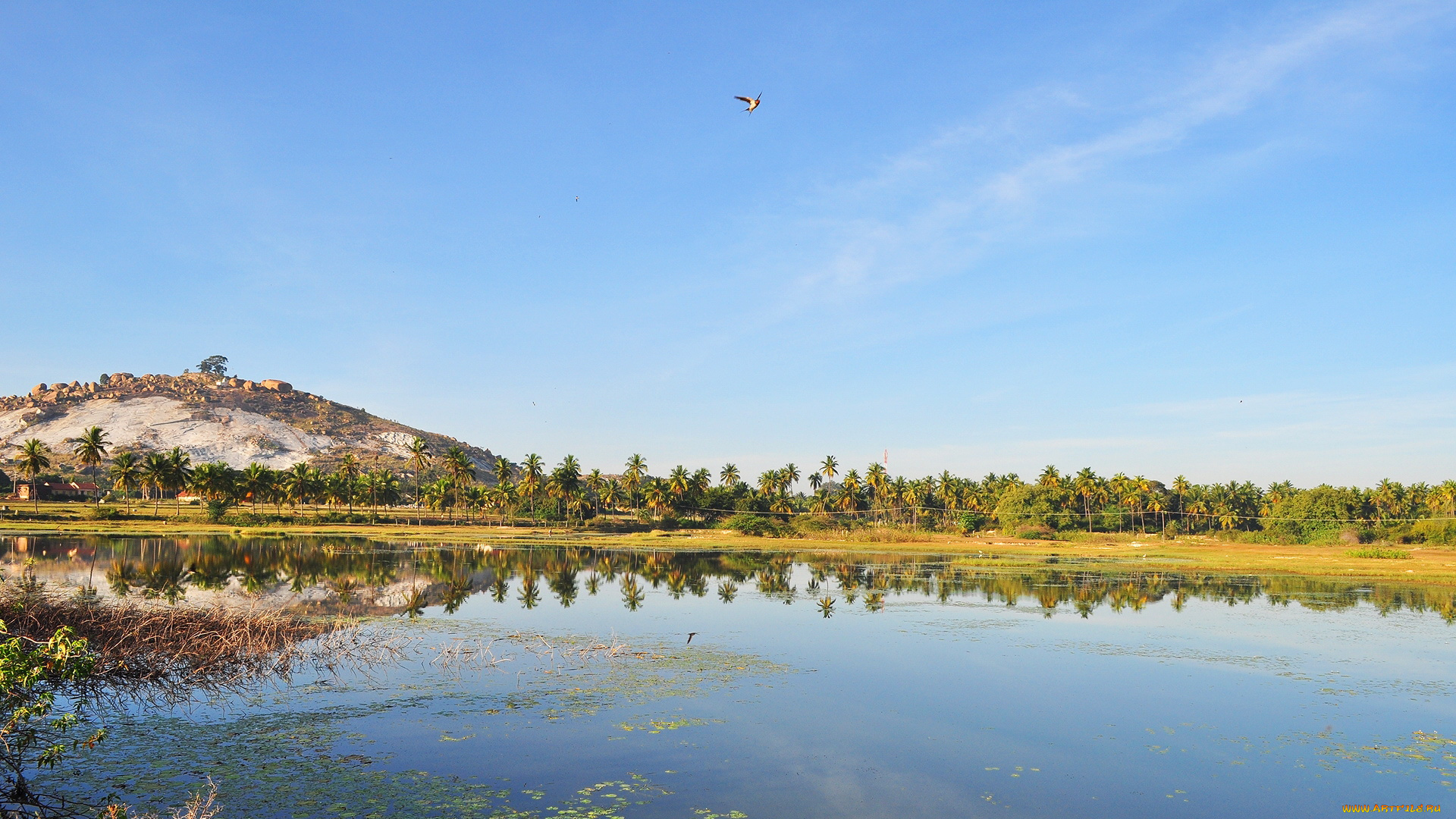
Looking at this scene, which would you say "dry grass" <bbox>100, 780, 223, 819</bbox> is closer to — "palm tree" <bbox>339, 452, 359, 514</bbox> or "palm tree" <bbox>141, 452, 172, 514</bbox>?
"palm tree" <bbox>141, 452, 172, 514</bbox>

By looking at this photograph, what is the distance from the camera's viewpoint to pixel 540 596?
48062 millimetres

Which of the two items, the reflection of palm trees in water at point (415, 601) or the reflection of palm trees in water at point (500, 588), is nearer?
the reflection of palm trees in water at point (415, 601)

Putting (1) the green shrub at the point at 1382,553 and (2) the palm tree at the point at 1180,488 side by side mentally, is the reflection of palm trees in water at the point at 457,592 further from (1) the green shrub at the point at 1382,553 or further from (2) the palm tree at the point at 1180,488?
(2) the palm tree at the point at 1180,488

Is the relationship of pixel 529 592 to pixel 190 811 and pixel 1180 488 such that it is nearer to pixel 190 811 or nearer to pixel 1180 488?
pixel 190 811

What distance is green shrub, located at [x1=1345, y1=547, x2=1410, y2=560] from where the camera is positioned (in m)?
85.5

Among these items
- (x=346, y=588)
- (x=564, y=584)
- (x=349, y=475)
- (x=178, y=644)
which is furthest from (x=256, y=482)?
(x=178, y=644)

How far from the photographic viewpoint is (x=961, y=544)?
388ft

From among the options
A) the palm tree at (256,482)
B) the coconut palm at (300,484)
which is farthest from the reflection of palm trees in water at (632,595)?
the coconut palm at (300,484)

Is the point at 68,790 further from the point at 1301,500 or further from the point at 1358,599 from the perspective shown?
the point at 1301,500

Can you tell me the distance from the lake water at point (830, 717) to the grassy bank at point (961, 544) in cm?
3431

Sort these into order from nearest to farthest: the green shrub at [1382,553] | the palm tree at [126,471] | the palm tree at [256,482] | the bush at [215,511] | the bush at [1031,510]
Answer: the green shrub at [1382,553]
the palm tree at [126,471]
the bush at [215,511]
the palm tree at [256,482]
the bush at [1031,510]

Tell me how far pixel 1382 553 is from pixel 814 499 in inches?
4190

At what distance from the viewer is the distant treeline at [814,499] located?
126875 millimetres

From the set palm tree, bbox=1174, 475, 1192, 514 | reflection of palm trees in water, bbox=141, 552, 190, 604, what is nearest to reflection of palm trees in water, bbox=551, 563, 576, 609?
reflection of palm trees in water, bbox=141, 552, 190, 604
